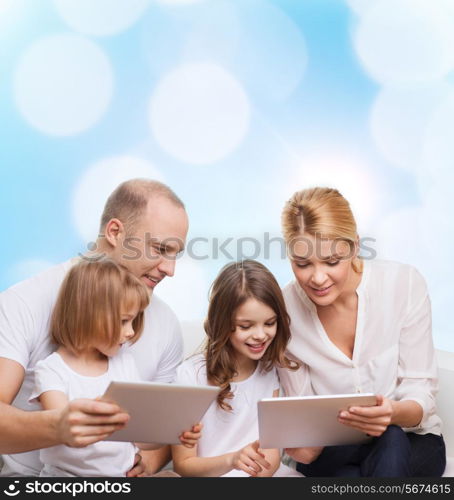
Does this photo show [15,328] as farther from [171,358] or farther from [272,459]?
[272,459]

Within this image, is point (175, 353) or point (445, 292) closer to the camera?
point (175, 353)

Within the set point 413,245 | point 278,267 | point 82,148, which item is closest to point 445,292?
point 413,245

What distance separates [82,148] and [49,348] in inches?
52.7

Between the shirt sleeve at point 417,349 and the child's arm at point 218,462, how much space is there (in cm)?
50

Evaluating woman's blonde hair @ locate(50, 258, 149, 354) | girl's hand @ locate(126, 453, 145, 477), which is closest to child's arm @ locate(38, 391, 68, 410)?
woman's blonde hair @ locate(50, 258, 149, 354)

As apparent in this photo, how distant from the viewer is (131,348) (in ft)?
7.34

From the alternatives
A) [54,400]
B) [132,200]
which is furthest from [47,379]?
[132,200]

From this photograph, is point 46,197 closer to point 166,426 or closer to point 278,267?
point 278,267

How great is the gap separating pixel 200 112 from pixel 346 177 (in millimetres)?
749

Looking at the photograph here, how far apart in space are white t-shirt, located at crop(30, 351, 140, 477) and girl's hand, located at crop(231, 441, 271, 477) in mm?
310

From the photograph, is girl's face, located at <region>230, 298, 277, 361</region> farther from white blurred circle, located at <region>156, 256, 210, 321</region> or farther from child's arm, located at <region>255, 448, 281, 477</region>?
white blurred circle, located at <region>156, 256, 210, 321</region>

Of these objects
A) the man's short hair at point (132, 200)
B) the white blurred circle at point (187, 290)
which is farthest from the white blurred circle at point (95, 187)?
the man's short hair at point (132, 200)

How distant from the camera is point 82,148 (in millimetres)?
3244

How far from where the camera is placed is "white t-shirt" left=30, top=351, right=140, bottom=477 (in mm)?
1968
